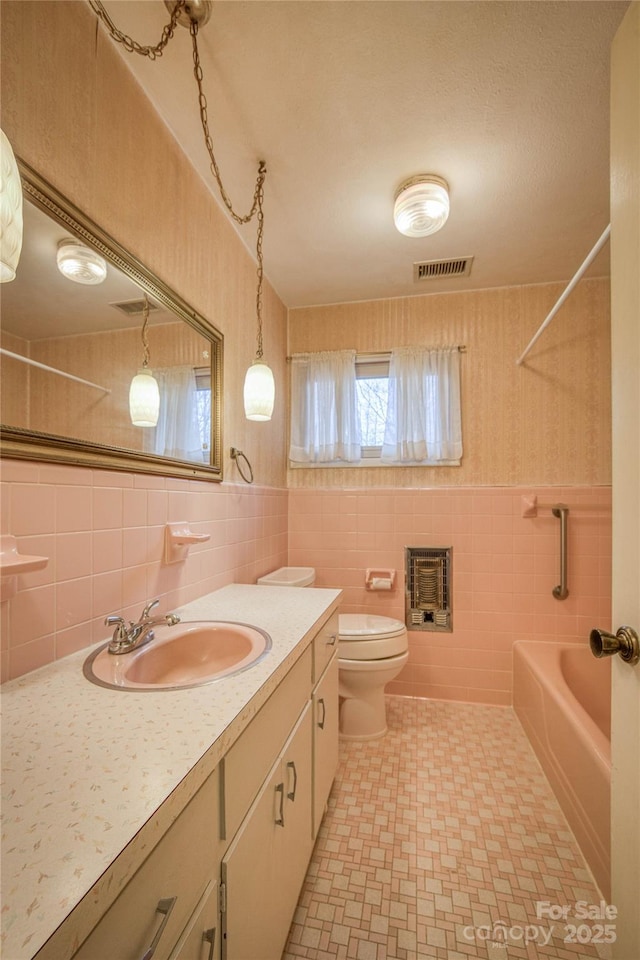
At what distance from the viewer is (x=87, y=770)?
53cm

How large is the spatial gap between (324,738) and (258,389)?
4.19ft

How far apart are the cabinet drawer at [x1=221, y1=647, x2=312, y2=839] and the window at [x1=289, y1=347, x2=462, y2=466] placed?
160 centimetres

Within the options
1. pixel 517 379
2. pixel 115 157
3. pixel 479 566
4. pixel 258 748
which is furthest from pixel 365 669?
pixel 115 157

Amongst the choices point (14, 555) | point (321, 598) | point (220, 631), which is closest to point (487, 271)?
point (321, 598)

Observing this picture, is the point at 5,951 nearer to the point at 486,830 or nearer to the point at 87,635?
the point at 87,635

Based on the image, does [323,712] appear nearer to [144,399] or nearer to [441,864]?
[441,864]

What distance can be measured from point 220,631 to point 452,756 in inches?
55.1

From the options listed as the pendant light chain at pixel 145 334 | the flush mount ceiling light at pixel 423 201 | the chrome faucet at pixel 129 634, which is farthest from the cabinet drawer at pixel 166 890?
the flush mount ceiling light at pixel 423 201

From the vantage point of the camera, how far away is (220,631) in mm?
1119

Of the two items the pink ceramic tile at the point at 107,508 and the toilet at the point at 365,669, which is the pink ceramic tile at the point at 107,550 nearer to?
the pink ceramic tile at the point at 107,508

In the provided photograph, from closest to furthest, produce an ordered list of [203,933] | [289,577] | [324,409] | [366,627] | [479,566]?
[203,933], [366,627], [289,577], [479,566], [324,409]

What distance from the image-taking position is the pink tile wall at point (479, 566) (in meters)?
2.21

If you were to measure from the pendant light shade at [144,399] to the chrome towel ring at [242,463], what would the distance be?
565 millimetres

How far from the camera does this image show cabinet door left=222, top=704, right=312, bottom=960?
683mm
